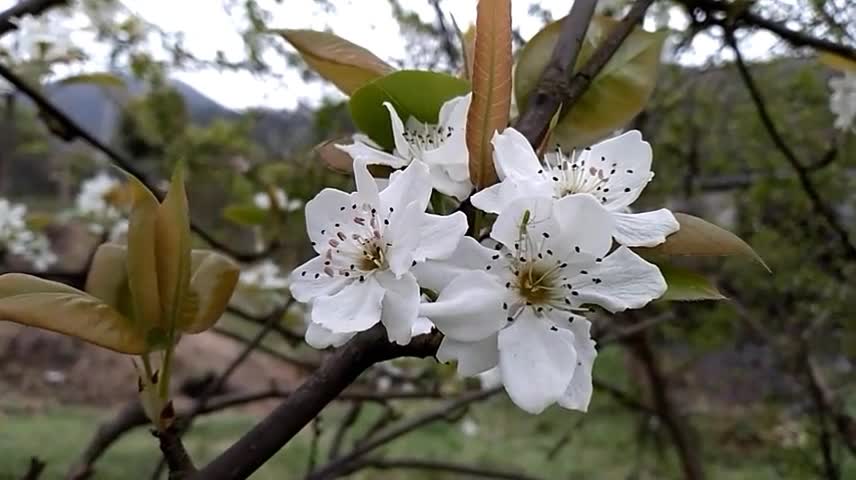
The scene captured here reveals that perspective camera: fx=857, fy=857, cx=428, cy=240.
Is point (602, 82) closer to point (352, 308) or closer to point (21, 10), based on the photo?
point (352, 308)

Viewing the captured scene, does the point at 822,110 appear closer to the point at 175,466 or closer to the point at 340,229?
the point at 340,229

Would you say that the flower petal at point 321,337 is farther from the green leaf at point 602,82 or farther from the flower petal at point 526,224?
the green leaf at point 602,82

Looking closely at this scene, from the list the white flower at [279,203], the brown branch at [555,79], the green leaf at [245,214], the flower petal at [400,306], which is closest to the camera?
the flower petal at [400,306]

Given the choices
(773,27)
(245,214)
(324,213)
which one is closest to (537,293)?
(324,213)

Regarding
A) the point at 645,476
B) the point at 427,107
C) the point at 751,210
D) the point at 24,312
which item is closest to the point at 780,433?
the point at 751,210

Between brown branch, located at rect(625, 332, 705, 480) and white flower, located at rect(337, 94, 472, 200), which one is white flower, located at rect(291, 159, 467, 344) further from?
brown branch, located at rect(625, 332, 705, 480)

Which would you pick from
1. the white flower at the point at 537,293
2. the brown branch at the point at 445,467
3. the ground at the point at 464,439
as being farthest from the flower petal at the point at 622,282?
the ground at the point at 464,439

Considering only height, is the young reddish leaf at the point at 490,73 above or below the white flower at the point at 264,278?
above
